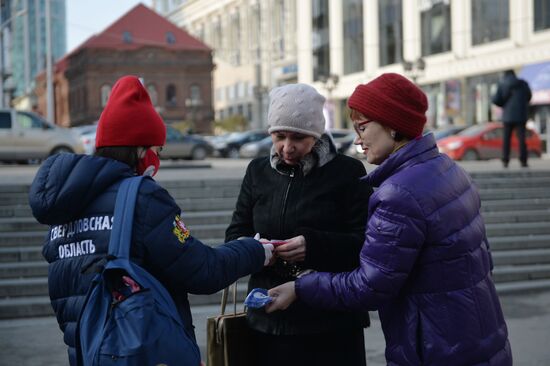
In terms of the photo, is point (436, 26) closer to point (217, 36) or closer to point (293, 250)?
point (217, 36)

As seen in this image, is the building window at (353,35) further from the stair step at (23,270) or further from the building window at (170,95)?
the stair step at (23,270)

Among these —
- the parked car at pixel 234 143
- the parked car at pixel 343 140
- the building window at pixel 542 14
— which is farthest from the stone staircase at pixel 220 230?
the parked car at pixel 234 143

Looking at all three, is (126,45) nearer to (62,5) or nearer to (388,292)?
(388,292)

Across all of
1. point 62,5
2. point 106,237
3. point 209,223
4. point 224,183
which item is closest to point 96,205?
point 106,237

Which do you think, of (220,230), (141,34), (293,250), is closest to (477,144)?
(220,230)

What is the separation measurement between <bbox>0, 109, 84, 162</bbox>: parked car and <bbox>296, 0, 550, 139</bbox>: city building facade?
1872cm

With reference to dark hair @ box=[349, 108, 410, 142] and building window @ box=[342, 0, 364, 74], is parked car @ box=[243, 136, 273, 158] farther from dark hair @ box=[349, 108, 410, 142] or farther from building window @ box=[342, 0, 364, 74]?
dark hair @ box=[349, 108, 410, 142]

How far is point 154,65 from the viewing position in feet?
253

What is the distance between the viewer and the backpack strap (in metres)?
2.38

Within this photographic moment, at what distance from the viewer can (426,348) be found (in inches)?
99.6

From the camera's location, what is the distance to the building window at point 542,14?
1501 inches

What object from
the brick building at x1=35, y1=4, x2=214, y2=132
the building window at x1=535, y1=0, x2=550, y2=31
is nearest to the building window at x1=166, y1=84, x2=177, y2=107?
the brick building at x1=35, y1=4, x2=214, y2=132

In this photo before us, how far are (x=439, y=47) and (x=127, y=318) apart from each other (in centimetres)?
4599

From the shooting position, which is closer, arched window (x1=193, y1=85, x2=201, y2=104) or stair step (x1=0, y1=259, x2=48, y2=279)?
stair step (x1=0, y1=259, x2=48, y2=279)
